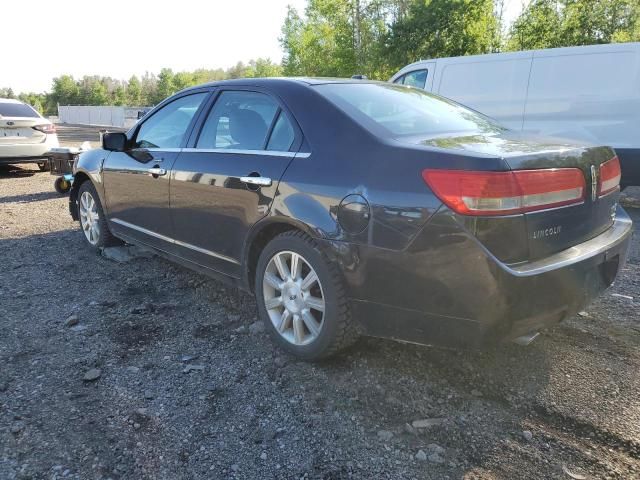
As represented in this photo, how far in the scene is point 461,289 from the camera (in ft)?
7.56

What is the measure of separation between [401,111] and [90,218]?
12.1ft

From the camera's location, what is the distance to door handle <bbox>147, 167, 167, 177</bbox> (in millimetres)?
3909

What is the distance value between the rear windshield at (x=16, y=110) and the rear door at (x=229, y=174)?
8668 mm

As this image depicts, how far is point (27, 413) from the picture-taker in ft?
8.38

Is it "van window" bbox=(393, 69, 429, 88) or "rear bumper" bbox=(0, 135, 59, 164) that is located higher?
"van window" bbox=(393, 69, 429, 88)

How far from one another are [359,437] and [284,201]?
Answer: 1.29 metres

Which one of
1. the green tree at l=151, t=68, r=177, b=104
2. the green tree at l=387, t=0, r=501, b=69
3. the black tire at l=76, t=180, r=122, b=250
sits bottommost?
the black tire at l=76, t=180, r=122, b=250

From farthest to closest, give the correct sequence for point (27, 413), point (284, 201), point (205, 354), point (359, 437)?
point (205, 354) < point (284, 201) < point (27, 413) < point (359, 437)

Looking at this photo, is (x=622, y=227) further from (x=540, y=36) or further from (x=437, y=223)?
(x=540, y=36)

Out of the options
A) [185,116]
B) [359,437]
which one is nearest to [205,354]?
[359,437]

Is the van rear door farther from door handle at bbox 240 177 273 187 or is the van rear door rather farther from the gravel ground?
door handle at bbox 240 177 273 187

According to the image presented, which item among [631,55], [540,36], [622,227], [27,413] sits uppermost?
[540,36]

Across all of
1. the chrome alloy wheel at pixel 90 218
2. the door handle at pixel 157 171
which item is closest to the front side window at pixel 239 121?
the door handle at pixel 157 171

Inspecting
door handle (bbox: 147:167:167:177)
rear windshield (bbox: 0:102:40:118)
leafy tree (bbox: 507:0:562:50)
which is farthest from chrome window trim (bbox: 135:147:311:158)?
leafy tree (bbox: 507:0:562:50)
